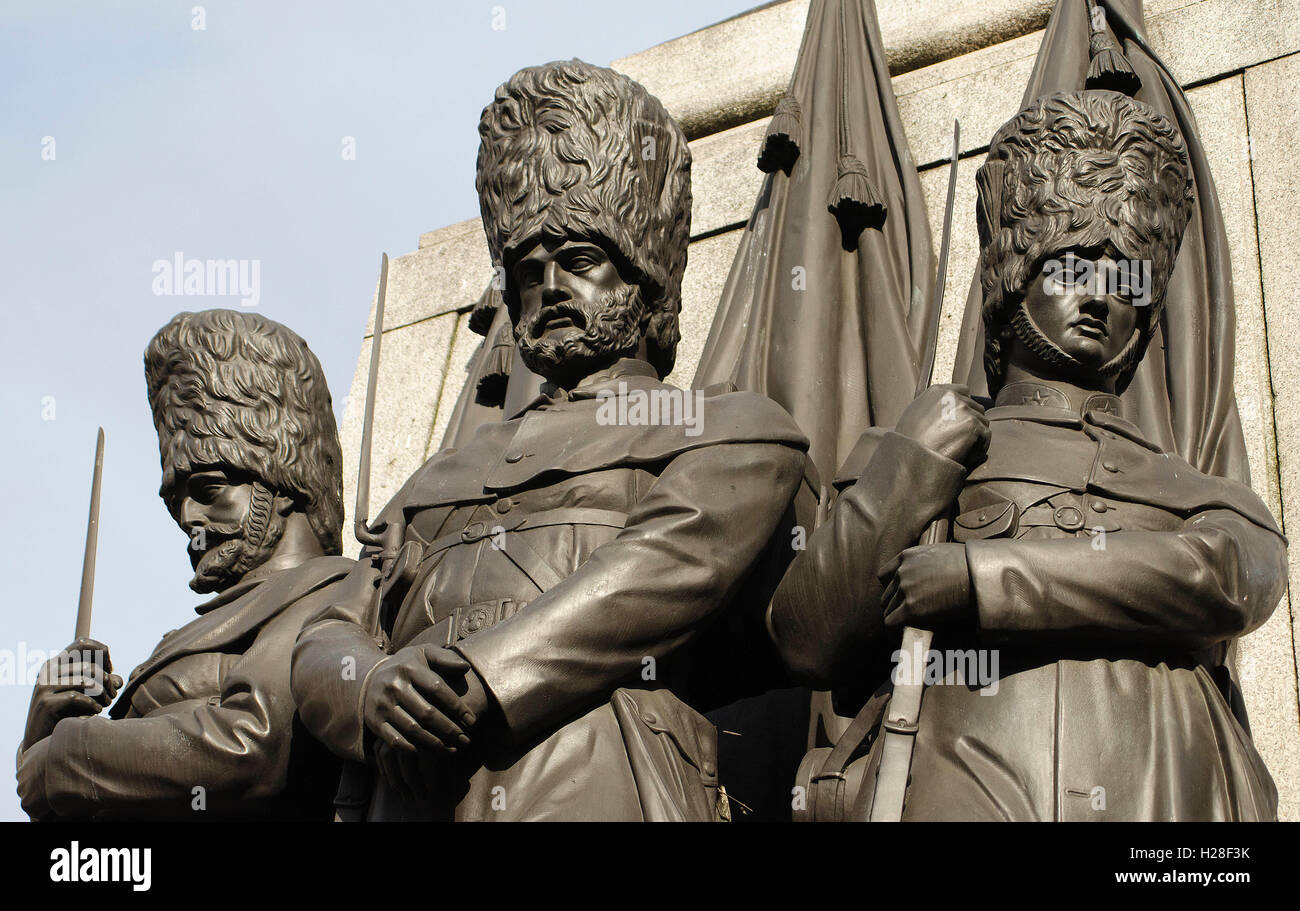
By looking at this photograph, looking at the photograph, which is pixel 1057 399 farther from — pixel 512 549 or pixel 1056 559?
pixel 512 549

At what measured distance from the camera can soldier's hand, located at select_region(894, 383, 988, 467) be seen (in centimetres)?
557

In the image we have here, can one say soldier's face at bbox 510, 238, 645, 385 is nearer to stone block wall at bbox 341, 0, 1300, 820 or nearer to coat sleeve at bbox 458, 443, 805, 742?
coat sleeve at bbox 458, 443, 805, 742

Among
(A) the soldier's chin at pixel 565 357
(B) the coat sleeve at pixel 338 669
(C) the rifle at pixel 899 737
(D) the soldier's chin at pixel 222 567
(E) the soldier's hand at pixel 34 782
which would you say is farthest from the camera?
(D) the soldier's chin at pixel 222 567

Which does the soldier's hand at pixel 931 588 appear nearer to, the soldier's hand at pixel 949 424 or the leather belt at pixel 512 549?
the soldier's hand at pixel 949 424

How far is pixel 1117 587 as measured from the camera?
5.29 metres

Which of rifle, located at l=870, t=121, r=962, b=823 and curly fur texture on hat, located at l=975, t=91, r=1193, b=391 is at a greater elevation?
curly fur texture on hat, located at l=975, t=91, r=1193, b=391

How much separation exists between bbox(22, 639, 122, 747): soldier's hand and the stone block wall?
2316 mm

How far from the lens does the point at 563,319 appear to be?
6.21 metres

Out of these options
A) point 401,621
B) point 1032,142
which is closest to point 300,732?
point 401,621

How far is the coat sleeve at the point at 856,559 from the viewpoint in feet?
18.2

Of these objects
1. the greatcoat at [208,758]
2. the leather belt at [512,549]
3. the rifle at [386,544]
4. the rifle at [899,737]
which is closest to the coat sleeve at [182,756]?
the greatcoat at [208,758]

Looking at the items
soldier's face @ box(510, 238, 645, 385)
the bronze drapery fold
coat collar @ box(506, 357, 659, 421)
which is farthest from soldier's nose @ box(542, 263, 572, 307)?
the bronze drapery fold
